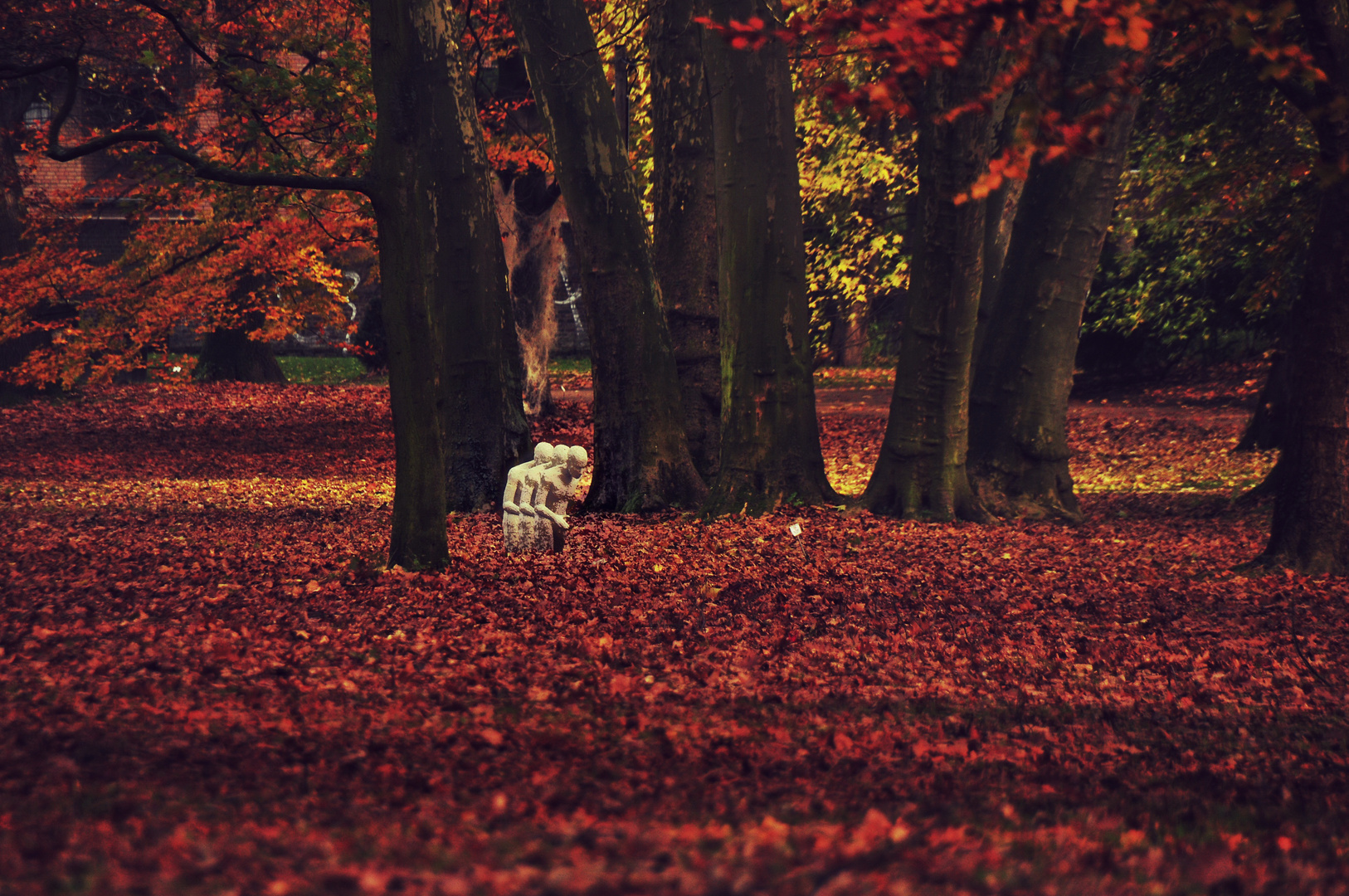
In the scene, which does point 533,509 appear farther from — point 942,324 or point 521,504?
point 942,324

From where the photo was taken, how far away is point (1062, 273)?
12.1m

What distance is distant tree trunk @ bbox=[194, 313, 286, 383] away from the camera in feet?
87.4

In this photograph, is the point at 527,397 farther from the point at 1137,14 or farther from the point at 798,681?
the point at 1137,14

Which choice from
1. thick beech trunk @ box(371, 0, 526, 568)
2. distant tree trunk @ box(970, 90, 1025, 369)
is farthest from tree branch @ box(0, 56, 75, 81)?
distant tree trunk @ box(970, 90, 1025, 369)

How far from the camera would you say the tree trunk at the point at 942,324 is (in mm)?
10586

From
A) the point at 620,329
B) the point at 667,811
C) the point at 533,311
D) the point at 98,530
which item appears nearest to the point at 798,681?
the point at 667,811

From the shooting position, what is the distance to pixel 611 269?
11.7m

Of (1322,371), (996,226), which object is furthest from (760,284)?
(996,226)

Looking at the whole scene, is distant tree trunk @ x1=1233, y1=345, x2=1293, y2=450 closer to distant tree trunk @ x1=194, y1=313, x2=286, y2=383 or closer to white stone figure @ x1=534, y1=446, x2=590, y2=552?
white stone figure @ x1=534, y1=446, x2=590, y2=552

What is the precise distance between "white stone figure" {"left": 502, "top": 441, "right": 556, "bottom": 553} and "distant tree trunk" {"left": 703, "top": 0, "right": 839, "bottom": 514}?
2261 mm

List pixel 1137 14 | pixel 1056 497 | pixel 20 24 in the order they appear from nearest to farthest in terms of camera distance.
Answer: pixel 1137 14
pixel 1056 497
pixel 20 24

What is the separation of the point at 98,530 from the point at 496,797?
866 cm

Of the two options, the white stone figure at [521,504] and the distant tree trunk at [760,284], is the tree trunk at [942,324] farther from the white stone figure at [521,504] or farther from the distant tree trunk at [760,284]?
the white stone figure at [521,504]

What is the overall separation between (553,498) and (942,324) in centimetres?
414
